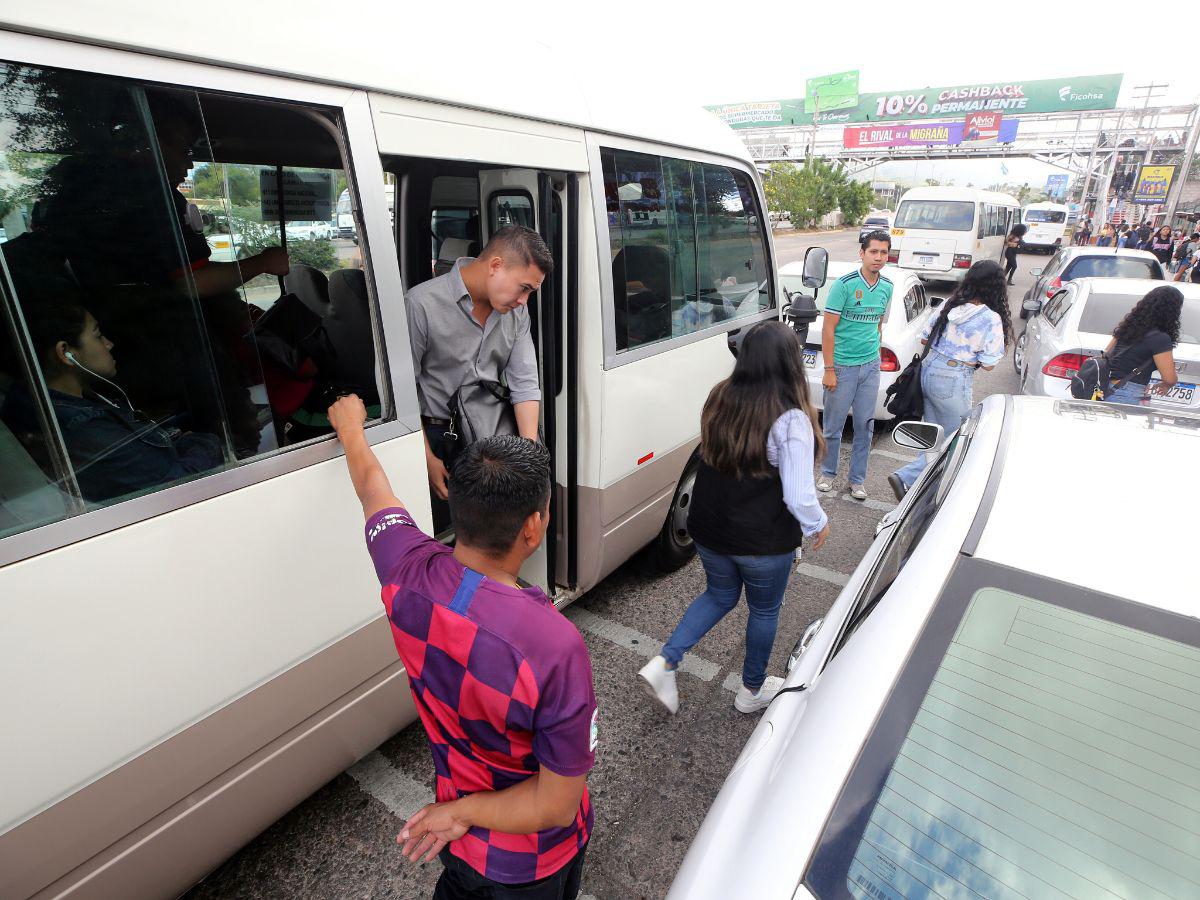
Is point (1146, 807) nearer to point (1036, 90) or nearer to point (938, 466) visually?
point (938, 466)

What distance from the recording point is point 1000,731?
1137mm

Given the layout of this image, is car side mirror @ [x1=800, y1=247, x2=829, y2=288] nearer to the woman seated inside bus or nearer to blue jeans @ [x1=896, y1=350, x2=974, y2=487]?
blue jeans @ [x1=896, y1=350, x2=974, y2=487]

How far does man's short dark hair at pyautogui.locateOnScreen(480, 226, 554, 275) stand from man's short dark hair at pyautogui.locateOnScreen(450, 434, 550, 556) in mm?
1261

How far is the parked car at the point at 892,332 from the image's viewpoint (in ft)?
19.0

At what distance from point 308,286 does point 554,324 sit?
132 centimetres

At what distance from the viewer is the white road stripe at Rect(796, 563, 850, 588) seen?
391cm

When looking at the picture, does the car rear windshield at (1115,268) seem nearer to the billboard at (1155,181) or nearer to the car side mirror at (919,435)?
the car side mirror at (919,435)

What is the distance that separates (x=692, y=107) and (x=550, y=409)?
2.03 metres

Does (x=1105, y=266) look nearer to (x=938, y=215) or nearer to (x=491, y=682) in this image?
(x=938, y=215)

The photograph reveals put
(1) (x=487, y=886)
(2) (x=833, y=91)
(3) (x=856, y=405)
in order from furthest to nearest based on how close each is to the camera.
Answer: (2) (x=833, y=91)
(3) (x=856, y=405)
(1) (x=487, y=886)

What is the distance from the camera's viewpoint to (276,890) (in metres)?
2.07

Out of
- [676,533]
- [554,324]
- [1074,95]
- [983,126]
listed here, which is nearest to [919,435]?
[676,533]

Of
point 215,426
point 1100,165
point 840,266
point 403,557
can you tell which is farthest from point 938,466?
point 1100,165

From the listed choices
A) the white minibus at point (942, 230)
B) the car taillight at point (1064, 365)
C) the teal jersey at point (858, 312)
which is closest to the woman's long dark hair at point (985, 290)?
the teal jersey at point (858, 312)
